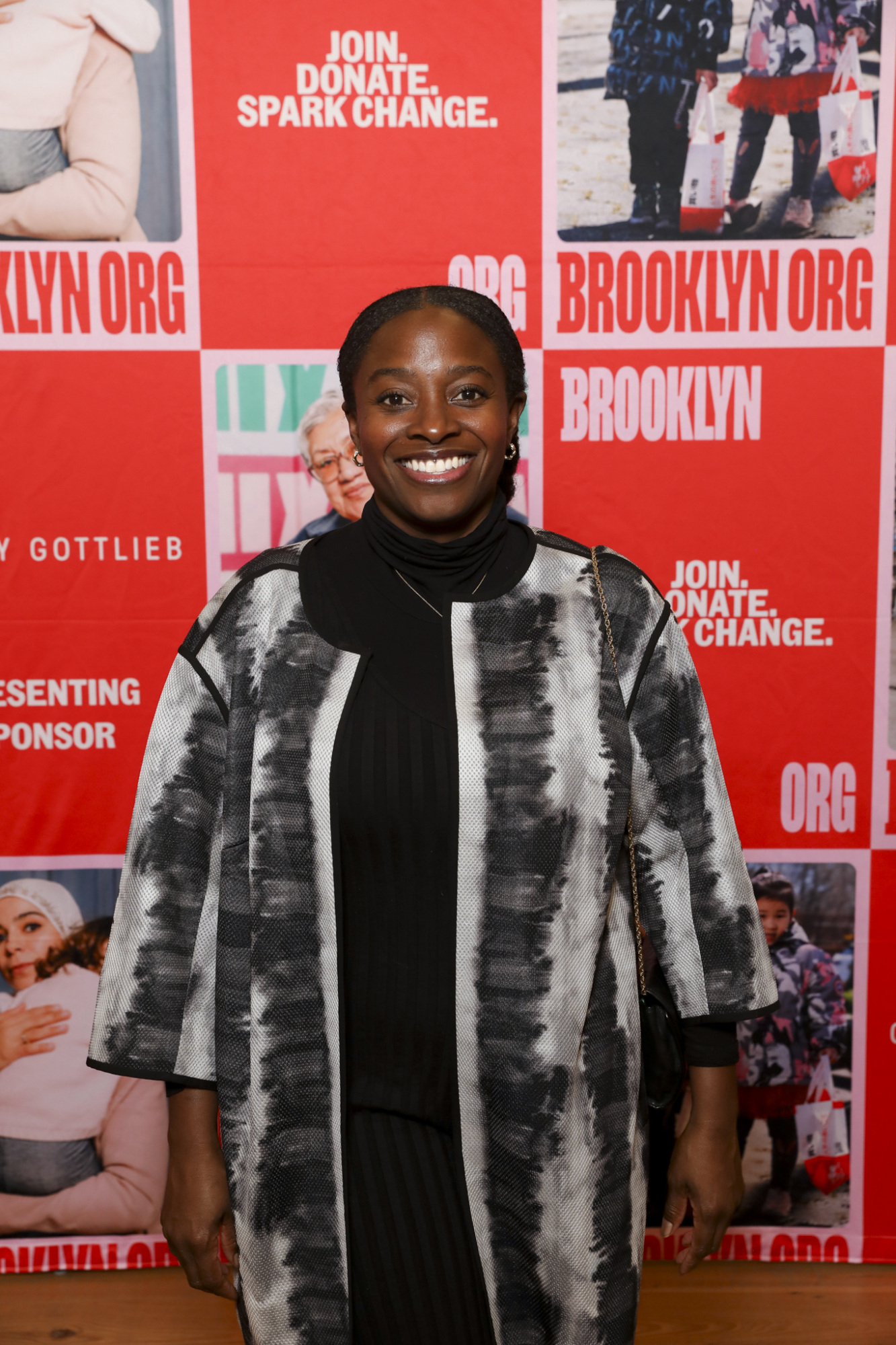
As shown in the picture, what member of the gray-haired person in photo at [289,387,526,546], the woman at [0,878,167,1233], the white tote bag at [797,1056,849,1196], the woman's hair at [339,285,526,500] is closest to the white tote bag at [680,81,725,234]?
the gray-haired person in photo at [289,387,526,546]

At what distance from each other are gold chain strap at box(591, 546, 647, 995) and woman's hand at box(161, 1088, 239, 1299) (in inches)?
18.9

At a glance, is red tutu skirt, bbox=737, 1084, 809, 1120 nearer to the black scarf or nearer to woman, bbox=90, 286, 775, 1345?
woman, bbox=90, 286, 775, 1345

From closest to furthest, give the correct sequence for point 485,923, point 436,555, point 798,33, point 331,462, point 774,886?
point 485,923 < point 436,555 < point 798,33 < point 331,462 < point 774,886

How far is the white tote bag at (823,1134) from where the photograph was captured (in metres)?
2.06

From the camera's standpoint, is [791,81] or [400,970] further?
[791,81]

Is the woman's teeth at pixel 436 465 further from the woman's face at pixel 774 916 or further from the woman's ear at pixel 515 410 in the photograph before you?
the woman's face at pixel 774 916

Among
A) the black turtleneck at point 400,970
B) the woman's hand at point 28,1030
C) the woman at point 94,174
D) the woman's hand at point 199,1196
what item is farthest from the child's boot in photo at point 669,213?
the woman's hand at point 28,1030

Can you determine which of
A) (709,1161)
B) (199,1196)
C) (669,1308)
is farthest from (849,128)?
(669,1308)

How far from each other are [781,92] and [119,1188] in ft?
7.41

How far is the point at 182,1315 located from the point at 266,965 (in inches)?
50.0

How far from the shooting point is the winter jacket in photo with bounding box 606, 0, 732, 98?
5.89 ft

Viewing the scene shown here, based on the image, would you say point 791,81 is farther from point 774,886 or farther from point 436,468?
point 774,886

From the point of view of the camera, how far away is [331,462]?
6.26 ft

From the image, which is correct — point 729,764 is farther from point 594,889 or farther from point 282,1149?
point 282,1149
